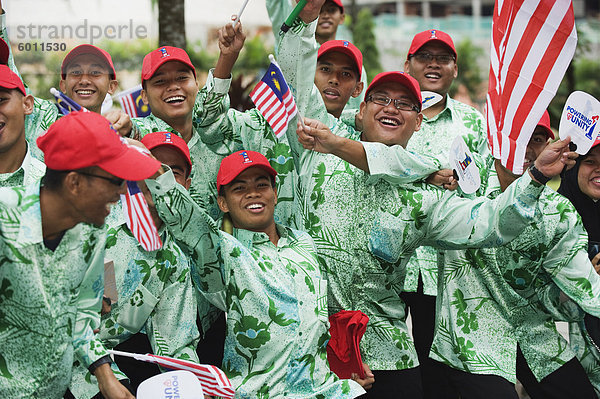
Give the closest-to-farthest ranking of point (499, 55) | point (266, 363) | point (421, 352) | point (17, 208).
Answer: point (17, 208) < point (266, 363) < point (499, 55) < point (421, 352)

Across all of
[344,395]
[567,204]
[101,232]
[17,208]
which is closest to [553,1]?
[567,204]

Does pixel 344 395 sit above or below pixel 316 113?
below

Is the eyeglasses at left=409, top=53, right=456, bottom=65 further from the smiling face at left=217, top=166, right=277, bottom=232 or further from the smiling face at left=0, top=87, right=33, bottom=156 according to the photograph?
the smiling face at left=0, top=87, right=33, bottom=156

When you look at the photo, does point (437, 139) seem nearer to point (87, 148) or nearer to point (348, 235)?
point (348, 235)

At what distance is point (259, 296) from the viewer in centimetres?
442

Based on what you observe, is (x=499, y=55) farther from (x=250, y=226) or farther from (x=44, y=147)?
(x=44, y=147)

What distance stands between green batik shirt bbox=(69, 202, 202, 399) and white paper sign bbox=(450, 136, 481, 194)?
157 centimetres

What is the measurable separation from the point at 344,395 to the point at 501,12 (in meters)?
2.31

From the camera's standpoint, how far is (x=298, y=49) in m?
4.91

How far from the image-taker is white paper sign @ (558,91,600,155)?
4.49 metres

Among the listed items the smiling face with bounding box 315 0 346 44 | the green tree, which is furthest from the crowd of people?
the green tree

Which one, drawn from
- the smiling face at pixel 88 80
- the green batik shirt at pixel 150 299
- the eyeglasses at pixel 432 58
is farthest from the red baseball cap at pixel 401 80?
the smiling face at pixel 88 80

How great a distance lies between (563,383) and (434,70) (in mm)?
2291

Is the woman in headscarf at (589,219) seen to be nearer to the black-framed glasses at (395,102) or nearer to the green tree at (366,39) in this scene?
the black-framed glasses at (395,102)
